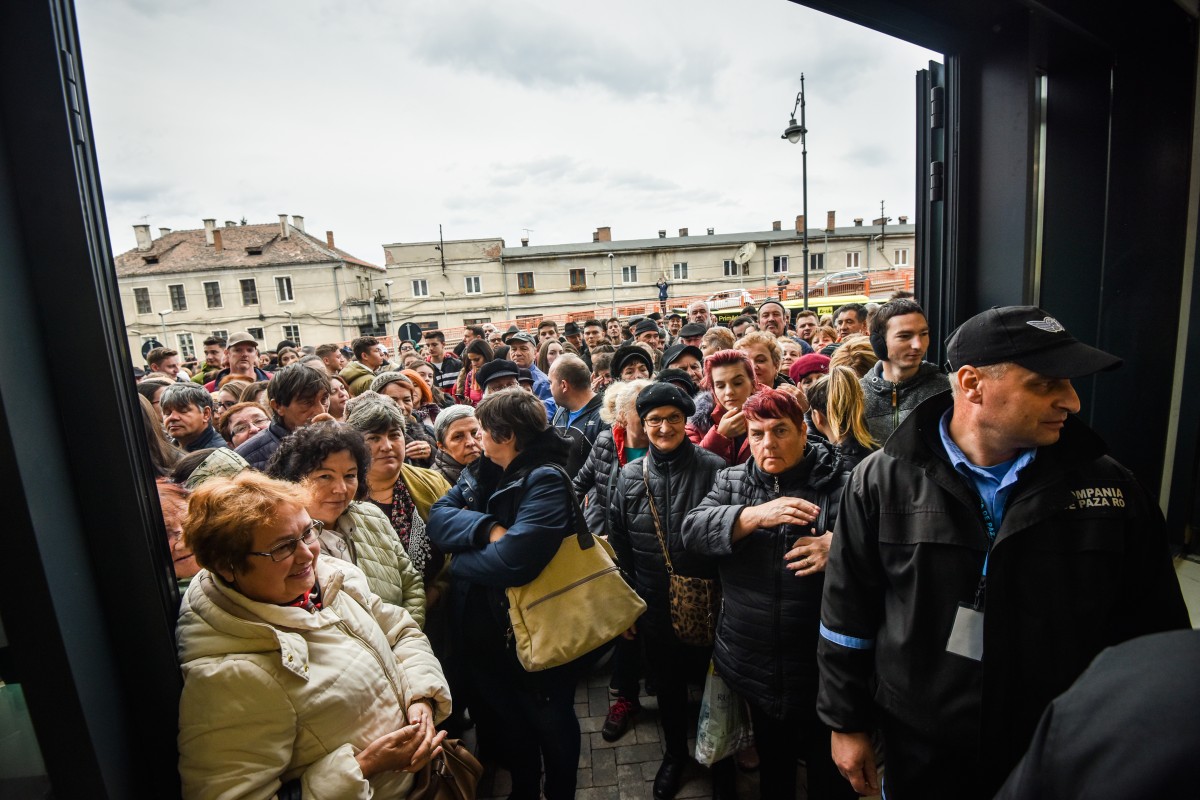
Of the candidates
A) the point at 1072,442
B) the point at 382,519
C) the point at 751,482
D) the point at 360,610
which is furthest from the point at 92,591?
the point at 1072,442

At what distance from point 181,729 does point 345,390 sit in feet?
12.3

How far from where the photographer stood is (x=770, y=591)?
2.15 metres

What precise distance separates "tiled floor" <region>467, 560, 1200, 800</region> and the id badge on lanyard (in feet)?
5.52

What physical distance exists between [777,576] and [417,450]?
7.85ft

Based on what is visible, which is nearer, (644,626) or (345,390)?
(644,626)

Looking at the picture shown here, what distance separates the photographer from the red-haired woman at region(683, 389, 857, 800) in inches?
82.4

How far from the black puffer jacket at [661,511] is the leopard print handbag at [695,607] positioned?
5cm

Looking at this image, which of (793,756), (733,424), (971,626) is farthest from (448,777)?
(733,424)

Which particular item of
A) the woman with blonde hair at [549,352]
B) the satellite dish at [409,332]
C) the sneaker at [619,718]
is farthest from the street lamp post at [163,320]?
the sneaker at [619,718]

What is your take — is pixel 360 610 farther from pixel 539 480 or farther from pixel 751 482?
pixel 751 482

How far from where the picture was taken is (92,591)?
45.6 inches

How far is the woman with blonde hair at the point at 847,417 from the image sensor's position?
2.69 metres

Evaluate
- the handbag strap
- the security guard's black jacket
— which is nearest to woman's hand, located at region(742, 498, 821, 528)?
the security guard's black jacket

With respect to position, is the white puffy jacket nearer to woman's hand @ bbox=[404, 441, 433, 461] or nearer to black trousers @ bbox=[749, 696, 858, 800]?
black trousers @ bbox=[749, 696, 858, 800]
